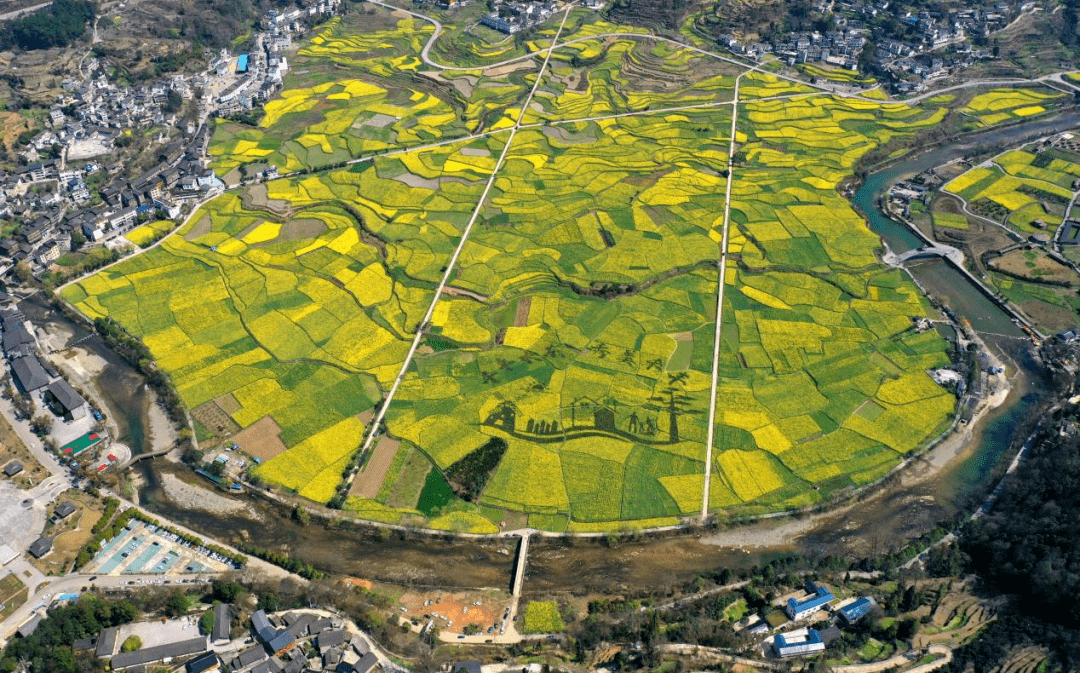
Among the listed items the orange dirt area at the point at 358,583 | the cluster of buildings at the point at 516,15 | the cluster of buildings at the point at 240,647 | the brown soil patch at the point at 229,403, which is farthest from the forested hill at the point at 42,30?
the orange dirt area at the point at 358,583

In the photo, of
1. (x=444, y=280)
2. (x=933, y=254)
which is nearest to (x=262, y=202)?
(x=444, y=280)

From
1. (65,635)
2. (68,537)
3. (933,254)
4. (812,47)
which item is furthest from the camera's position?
(812,47)

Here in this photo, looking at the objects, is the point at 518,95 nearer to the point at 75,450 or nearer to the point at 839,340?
the point at 839,340

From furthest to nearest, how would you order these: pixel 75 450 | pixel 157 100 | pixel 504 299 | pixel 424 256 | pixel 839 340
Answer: pixel 157 100 < pixel 424 256 < pixel 504 299 < pixel 839 340 < pixel 75 450

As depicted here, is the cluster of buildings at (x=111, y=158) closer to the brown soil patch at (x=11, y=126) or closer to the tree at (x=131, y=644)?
the brown soil patch at (x=11, y=126)

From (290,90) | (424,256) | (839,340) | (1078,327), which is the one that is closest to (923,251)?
(1078,327)

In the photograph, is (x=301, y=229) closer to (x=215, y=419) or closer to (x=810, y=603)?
(x=215, y=419)
